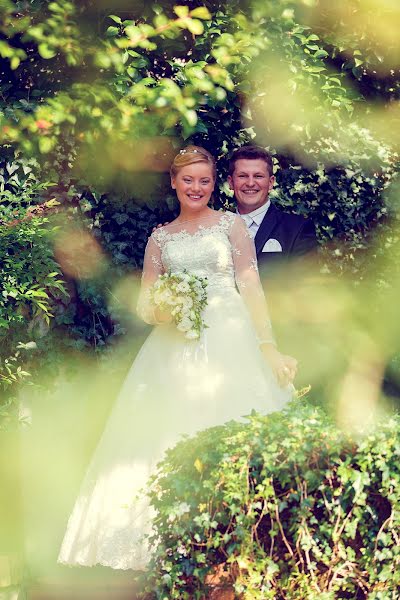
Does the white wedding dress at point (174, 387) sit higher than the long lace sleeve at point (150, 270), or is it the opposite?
the long lace sleeve at point (150, 270)

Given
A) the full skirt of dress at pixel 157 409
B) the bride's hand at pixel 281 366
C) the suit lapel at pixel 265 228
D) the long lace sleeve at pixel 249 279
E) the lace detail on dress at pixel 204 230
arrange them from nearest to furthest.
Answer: the full skirt of dress at pixel 157 409 → the bride's hand at pixel 281 366 → the long lace sleeve at pixel 249 279 → the lace detail on dress at pixel 204 230 → the suit lapel at pixel 265 228

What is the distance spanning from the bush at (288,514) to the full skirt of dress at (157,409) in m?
1.40

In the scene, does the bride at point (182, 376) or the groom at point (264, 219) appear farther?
the groom at point (264, 219)

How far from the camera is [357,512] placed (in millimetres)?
4191

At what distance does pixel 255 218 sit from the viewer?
6980 millimetres

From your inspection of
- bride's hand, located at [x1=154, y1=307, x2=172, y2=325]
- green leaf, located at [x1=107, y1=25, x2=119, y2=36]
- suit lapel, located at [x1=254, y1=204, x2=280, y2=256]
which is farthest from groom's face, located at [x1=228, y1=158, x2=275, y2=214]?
green leaf, located at [x1=107, y1=25, x2=119, y2=36]

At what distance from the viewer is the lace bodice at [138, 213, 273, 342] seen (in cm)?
639

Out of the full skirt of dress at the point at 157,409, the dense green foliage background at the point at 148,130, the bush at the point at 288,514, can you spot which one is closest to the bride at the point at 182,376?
the full skirt of dress at the point at 157,409

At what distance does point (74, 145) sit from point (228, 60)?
164cm

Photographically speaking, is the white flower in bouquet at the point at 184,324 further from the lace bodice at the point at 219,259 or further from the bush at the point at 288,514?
the bush at the point at 288,514

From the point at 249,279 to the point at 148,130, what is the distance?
123 centimetres

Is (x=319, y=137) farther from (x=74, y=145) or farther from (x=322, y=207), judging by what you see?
(x=74, y=145)

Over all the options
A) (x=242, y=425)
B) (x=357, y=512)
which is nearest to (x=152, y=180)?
(x=242, y=425)

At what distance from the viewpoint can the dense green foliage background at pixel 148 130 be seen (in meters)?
6.39
